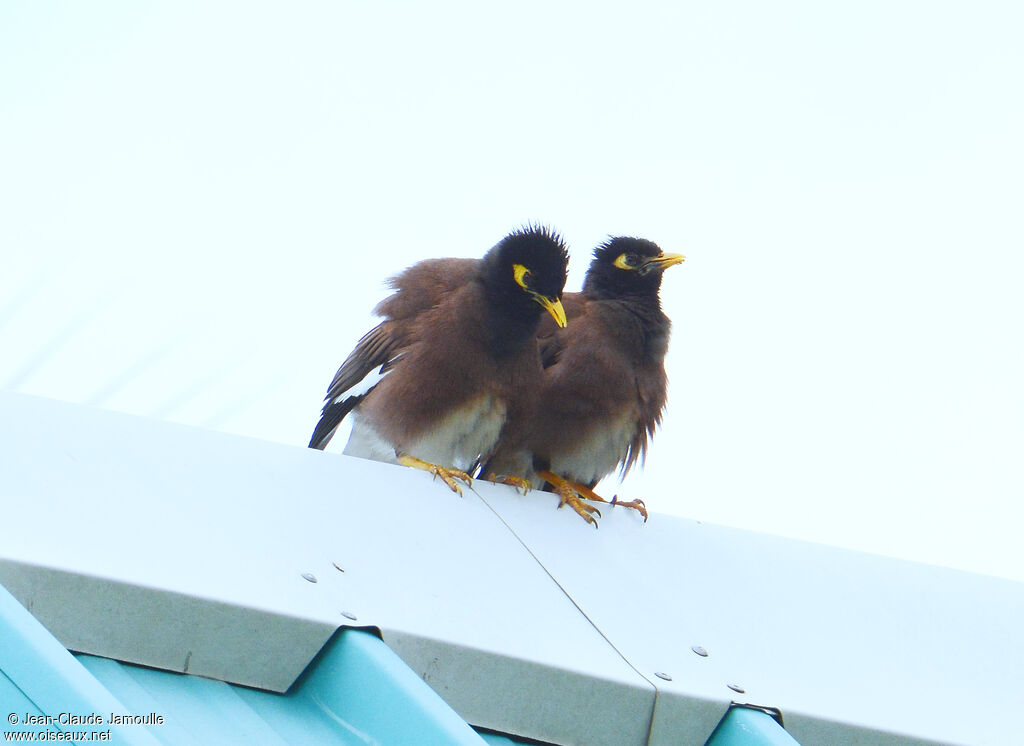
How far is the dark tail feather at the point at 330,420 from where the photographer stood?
431cm

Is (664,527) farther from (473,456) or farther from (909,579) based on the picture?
(473,456)

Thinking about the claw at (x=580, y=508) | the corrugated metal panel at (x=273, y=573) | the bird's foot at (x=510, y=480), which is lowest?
the corrugated metal panel at (x=273, y=573)

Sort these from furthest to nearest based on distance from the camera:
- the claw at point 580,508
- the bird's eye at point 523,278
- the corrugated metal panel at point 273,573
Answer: the bird's eye at point 523,278, the claw at point 580,508, the corrugated metal panel at point 273,573

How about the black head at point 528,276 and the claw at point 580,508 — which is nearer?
the claw at point 580,508

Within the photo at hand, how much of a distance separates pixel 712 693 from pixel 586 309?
2620 mm

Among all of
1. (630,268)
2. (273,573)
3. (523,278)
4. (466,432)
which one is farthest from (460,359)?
(273,573)

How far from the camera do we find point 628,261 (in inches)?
182

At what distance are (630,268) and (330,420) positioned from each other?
4.01ft

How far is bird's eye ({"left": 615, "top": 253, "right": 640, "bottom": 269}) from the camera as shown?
4.62 metres

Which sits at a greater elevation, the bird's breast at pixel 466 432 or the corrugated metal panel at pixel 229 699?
the bird's breast at pixel 466 432

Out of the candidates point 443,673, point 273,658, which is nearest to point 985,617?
point 443,673

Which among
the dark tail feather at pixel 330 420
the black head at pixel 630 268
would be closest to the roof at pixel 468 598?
the dark tail feather at pixel 330 420

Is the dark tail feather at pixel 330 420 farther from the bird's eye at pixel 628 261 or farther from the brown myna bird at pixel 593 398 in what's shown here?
the bird's eye at pixel 628 261

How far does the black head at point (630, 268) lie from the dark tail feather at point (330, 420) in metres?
0.99
